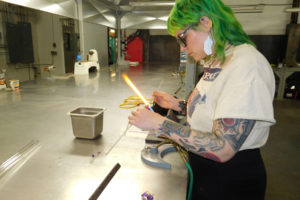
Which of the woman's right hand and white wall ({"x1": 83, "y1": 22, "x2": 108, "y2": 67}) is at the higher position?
white wall ({"x1": 83, "y1": 22, "x2": 108, "y2": 67})

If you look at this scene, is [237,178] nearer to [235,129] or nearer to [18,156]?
[235,129]

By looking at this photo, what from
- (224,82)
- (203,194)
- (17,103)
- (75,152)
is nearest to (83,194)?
(75,152)

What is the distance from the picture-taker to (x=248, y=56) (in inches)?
24.9

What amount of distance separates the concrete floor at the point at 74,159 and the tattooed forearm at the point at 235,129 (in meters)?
0.25

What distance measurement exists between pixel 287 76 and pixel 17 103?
15.2 feet

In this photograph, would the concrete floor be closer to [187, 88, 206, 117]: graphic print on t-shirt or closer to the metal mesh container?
the metal mesh container

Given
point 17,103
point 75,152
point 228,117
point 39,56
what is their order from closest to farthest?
1. point 228,117
2. point 75,152
3. point 17,103
4. point 39,56

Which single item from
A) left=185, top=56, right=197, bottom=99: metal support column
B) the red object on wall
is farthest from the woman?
the red object on wall

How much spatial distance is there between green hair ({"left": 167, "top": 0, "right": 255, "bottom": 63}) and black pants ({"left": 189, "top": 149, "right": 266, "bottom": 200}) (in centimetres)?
34

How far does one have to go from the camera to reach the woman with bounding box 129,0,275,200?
1.95ft

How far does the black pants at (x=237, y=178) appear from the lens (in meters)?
0.73

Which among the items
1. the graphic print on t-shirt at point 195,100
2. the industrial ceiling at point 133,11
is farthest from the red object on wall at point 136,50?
the graphic print on t-shirt at point 195,100

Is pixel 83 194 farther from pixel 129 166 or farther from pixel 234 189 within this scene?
pixel 234 189

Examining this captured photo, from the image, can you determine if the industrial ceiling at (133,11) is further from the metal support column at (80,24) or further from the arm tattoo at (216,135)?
the arm tattoo at (216,135)
